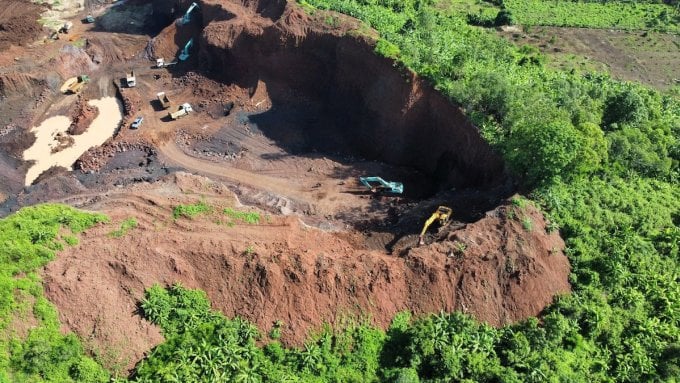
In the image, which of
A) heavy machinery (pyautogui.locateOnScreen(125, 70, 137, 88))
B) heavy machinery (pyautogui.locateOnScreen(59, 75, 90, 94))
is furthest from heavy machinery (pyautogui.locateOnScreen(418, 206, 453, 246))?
heavy machinery (pyautogui.locateOnScreen(59, 75, 90, 94))

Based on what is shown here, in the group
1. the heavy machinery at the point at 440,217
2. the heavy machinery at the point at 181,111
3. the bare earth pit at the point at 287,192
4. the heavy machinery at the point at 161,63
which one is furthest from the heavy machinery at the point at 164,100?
the heavy machinery at the point at 440,217

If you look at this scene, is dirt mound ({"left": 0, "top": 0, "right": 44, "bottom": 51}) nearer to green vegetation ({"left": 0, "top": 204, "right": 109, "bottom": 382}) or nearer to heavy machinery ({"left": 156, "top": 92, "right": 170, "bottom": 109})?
heavy machinery ({"left": 156, "top": 92, "right": 170, "bottom": 109})

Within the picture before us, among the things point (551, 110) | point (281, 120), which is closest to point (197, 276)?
point (281, 120)

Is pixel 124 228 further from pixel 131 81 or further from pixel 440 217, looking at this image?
pixel 131 81

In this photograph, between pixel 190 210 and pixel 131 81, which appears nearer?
pixel 190 210

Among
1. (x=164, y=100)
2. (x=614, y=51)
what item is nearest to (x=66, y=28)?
(x=164, y=100)

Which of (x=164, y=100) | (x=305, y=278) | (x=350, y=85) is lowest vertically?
(x=305, y=278)

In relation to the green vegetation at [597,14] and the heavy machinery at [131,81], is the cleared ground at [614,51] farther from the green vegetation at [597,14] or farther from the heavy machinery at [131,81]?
the heavy machinery at [131,81]
